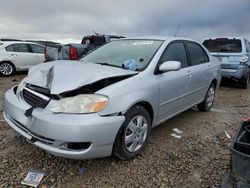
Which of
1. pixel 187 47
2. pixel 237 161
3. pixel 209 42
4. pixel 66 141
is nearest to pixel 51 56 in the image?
pixel 209 42

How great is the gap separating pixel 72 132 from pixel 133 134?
2.72 feet

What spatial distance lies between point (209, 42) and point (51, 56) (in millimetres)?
5609

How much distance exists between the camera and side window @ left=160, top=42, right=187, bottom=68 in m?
3.69

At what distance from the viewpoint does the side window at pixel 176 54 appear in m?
3.69

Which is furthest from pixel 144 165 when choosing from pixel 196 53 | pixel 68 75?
pixel 196 53

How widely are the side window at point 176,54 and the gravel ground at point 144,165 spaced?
114cm

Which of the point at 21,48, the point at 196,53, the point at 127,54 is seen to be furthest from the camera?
the point at 21,48

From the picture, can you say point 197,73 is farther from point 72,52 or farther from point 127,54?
point 72,52

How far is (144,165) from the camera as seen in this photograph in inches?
118

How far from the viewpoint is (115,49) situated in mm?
3988

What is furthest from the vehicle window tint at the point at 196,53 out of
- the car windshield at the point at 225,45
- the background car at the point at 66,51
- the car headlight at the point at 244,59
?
the background car at the point at 66,51

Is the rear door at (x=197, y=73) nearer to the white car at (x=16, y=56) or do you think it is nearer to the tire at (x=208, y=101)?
the tire at (x=208, y=101)

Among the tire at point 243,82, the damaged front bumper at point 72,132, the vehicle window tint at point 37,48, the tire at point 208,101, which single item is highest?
the vehicle window tint at point 37,48

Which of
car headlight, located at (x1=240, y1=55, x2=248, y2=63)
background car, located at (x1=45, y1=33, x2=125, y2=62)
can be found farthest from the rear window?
car headlight, located at (x1=240, y1=55, x2=248, y2=63)
